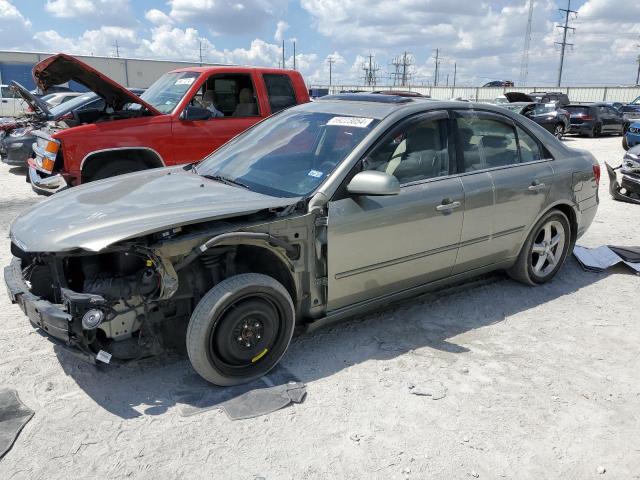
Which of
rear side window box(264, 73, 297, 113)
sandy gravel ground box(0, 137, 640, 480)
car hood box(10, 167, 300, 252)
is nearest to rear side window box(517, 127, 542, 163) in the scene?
sandy gravel ground box(0, 137, 640, 480)

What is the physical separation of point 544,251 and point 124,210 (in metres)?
3.69

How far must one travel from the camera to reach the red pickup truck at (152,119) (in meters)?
6.16

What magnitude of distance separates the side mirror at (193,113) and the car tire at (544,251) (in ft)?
13.8

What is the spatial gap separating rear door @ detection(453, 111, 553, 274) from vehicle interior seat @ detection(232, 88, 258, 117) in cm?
391

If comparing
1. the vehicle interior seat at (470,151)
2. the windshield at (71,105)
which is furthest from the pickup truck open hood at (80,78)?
the vehicle interior seat at (470,151)

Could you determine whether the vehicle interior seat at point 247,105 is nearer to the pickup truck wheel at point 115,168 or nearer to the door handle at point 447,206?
the pickup truck wheel at point 115,168

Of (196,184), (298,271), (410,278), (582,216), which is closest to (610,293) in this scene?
(582,216)

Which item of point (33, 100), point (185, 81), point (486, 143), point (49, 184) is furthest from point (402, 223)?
point (33, 100)

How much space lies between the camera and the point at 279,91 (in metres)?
7.64

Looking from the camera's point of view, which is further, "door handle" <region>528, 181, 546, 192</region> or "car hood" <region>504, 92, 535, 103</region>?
"car hood" <region>504, 92, 535, 103</region>

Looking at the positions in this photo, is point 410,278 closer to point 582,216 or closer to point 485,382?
point 485,382

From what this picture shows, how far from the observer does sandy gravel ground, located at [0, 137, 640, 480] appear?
260 centimetres

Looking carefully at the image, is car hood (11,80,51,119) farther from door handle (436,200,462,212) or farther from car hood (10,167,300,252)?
door handle (436,200,462,212)

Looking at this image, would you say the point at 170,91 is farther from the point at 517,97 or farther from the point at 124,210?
the point at 517,97
